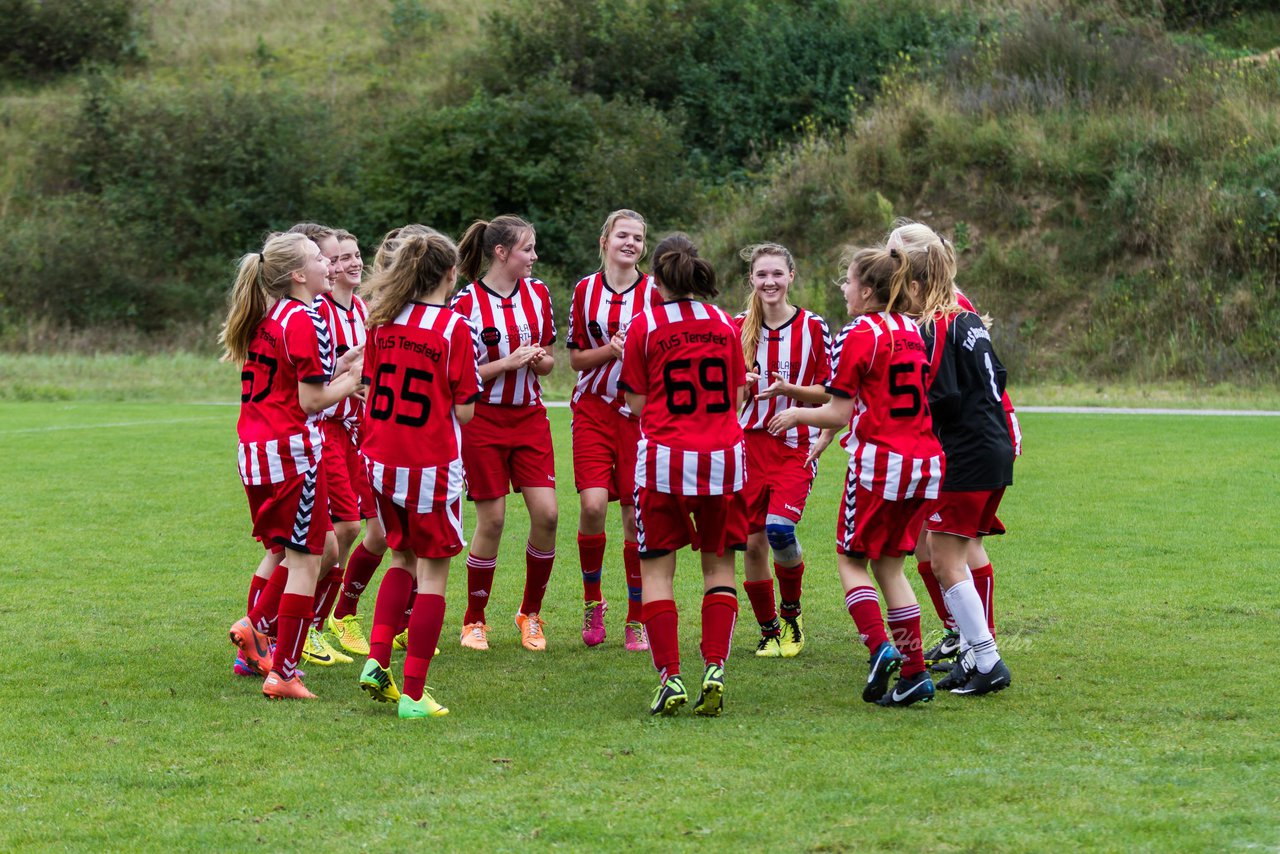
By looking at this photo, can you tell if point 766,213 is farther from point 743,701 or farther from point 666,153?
point 743,701

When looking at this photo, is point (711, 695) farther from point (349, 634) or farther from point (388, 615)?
A: point (349, 634)

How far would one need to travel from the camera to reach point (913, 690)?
5.27 meters

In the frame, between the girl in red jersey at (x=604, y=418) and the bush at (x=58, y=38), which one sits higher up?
A: the bush at (x=58, y=38)

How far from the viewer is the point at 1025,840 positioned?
3.65 meters

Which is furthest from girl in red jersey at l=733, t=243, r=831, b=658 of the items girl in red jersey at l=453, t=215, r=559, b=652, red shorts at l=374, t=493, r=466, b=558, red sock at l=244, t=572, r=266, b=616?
red sock at l=244, t=572, r=266, b=616

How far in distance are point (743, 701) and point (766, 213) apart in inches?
813

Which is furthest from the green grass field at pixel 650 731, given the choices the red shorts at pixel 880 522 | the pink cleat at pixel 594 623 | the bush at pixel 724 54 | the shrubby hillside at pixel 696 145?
the bush at pixel 724 54

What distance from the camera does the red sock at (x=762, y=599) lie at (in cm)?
630

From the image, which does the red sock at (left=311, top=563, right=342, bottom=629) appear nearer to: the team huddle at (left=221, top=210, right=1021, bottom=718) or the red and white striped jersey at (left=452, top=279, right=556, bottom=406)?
the team huddle at (left=221, top=210, right=1021, bottom=718)

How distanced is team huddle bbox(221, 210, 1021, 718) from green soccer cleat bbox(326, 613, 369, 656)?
261 mm

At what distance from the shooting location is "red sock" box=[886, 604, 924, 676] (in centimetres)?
528

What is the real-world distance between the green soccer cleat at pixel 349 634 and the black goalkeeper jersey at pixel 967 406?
114 inches

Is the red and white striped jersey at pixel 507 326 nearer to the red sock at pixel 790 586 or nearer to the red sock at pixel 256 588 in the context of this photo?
the red sock at pixel 256 588

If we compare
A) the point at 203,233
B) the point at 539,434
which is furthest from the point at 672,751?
the point at 203,233
